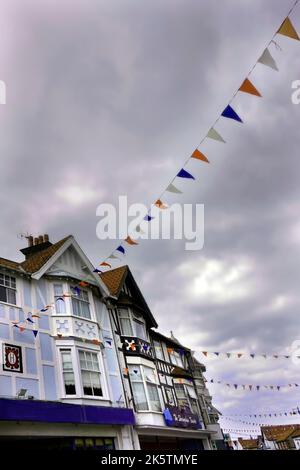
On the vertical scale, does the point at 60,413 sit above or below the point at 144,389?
below

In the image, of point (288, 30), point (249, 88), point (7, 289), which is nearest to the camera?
point (288, 30)

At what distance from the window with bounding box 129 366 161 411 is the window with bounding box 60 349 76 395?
15.2 feet

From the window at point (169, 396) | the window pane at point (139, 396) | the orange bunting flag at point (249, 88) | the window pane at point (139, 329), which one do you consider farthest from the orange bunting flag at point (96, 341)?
the orange bunting flag at point (249, 88)

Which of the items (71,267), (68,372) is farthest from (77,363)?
(71,267)

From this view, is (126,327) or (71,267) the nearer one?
(71,267)

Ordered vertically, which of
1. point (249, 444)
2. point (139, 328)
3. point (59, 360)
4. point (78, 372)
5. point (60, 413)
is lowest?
point (60, 413)

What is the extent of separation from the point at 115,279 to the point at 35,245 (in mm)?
5014

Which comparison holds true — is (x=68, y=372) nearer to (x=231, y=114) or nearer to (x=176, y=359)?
(x=231, y=114)

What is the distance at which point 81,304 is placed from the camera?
18859mm

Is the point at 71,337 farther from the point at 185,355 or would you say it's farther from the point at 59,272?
the point at 185,355

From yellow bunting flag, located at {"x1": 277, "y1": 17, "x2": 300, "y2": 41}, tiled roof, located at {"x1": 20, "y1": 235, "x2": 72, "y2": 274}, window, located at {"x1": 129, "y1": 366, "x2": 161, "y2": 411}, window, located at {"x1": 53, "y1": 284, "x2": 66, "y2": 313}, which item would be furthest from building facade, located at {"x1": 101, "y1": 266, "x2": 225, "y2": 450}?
yellow bunting flag, located at {"x1": 277, "y1": 17, "x2": 300, "y2": 41}

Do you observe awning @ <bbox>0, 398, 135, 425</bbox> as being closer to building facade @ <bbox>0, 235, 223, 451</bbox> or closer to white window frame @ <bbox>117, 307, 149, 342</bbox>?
building facade @ <bbox>0, 235, 223, 451</bbox>

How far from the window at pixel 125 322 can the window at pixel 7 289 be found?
718 centimetres

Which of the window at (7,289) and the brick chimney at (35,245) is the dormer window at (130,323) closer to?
the brick chimney at (35,245)
